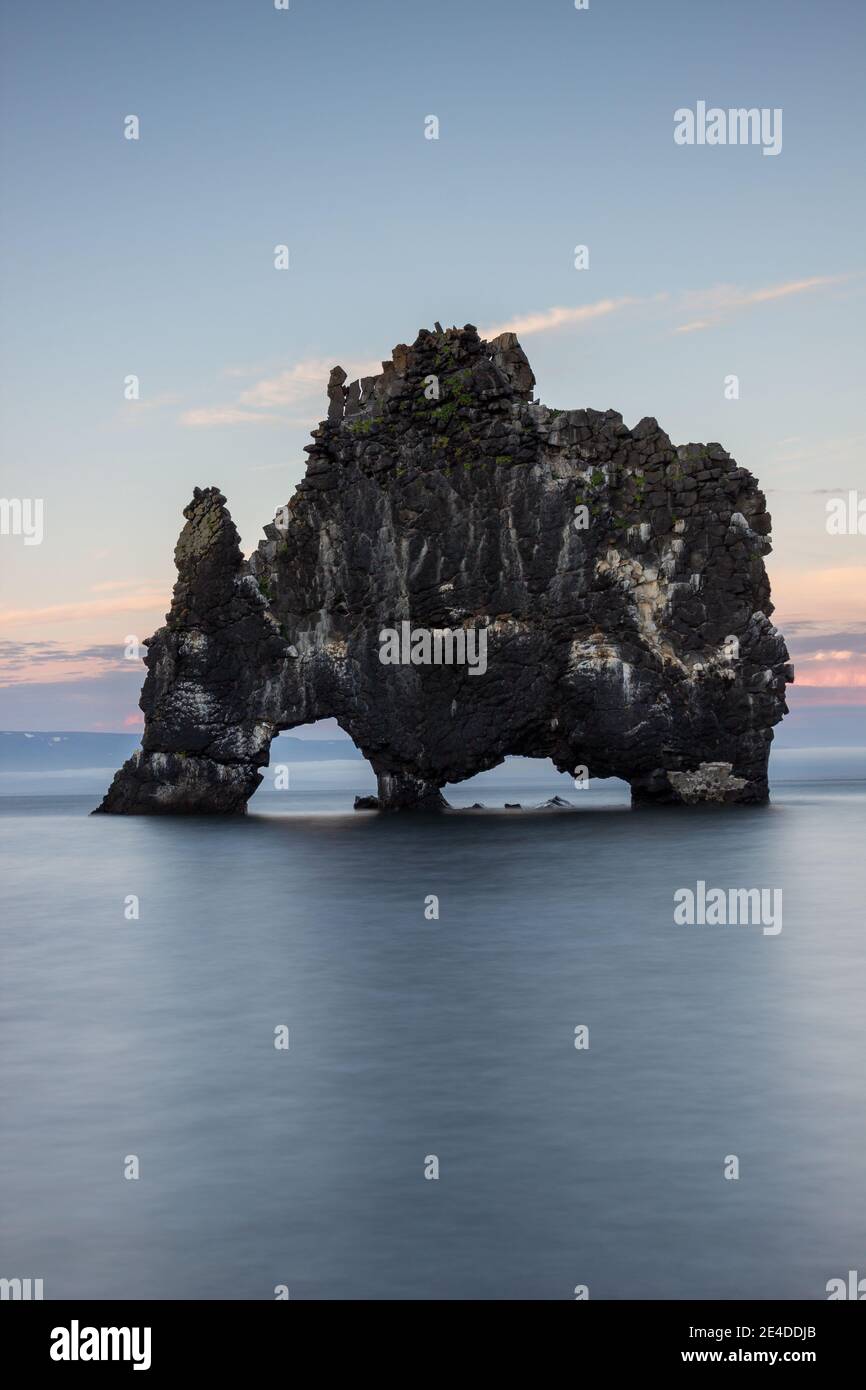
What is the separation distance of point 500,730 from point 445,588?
7596 millimetres

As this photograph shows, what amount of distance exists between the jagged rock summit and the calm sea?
31688 mm

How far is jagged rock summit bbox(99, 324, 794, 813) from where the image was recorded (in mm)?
69312

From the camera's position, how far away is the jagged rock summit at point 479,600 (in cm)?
6931

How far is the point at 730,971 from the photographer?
26625 mm

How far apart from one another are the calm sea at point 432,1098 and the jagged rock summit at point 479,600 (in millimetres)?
31688

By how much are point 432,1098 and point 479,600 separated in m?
53.6

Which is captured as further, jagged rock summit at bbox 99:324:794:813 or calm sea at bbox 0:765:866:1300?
jagged rock summit at bbox 99:324:794:813

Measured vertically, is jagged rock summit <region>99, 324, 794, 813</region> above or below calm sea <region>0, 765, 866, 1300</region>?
above

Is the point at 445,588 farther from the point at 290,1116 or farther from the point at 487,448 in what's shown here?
the point at 290,1116
